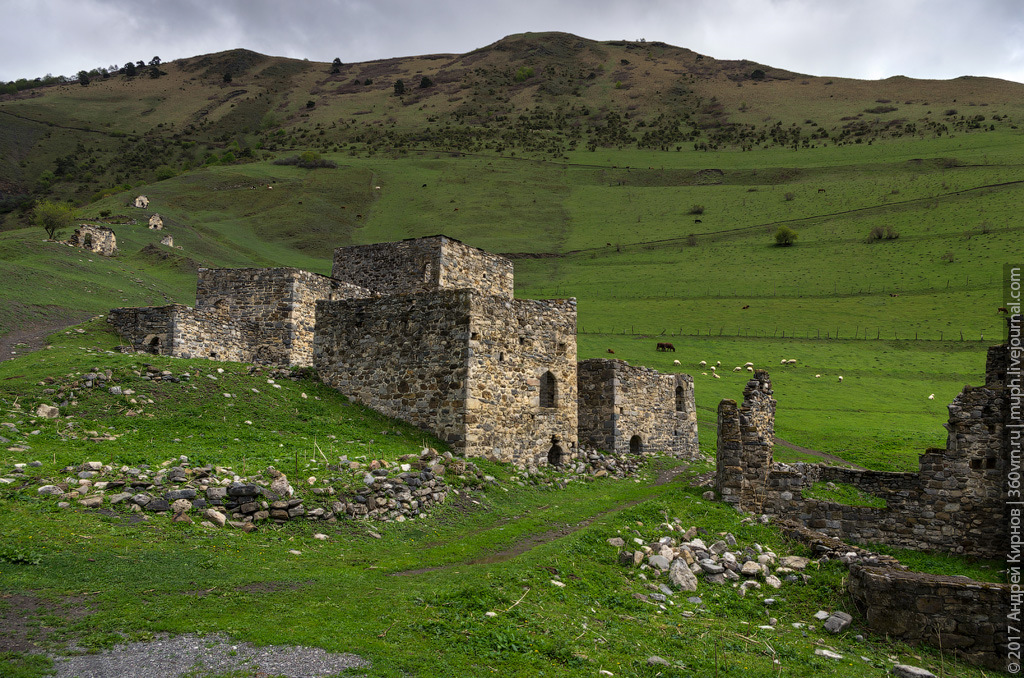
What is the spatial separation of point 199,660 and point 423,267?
22.0 metres

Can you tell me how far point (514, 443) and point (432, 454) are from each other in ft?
14.8

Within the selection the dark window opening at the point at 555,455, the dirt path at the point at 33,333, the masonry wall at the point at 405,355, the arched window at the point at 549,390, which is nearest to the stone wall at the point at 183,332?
the dirt path at the point at 33,333

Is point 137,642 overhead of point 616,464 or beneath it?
overhead

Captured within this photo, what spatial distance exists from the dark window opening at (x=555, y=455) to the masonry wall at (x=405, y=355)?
5.19 m

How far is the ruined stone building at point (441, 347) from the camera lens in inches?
808

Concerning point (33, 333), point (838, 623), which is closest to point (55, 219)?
point (33, 333)

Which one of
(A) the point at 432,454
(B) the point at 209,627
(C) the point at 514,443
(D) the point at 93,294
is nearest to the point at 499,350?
(C) the point at 514,443

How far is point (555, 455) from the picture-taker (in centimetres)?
2388

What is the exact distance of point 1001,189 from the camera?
352ft

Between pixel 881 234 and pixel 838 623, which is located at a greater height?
pixel 881 234

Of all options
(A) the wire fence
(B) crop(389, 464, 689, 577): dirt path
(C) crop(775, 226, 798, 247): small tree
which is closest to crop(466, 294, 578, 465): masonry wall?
(B) crop(389, 464, 689, 577): dirt path

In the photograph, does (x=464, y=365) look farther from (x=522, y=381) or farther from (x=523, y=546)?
(x=523, y=546)

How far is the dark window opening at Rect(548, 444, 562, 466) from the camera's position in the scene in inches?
935

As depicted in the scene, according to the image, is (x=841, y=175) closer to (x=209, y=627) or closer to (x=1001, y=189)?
(x=1001, y=189)
